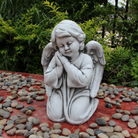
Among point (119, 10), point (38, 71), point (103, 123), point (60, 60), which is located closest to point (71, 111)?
point (103, 123)

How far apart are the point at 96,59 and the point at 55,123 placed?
0.97 metres

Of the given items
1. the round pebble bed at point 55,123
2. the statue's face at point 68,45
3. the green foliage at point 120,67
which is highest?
the statue's face at point 68,45

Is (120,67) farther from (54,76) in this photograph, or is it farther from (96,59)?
(54,76)

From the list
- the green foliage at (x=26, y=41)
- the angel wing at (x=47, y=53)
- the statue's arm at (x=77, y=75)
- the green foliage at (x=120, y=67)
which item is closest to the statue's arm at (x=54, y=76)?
the statue's arm at (x=77, y=75)

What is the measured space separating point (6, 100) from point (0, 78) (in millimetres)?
1206

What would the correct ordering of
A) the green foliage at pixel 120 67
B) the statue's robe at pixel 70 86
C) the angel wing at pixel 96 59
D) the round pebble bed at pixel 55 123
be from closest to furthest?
the round pebble bed at pixel 55 123
the statue's robe at pixel 70 86
the angel wing at pixel 96 59
the green foliage at pixel 120 67

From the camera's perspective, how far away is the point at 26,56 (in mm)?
4488

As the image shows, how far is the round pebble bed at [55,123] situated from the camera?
6.02ft

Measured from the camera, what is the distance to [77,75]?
1.92 meters

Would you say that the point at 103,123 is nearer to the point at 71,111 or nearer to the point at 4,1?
the point at 71,111

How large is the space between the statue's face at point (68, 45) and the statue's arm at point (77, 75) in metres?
0.13

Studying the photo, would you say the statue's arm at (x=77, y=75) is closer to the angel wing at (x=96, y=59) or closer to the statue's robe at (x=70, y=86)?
the statue's robe at (x=70, y=86)

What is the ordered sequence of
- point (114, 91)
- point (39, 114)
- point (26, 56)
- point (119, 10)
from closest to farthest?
1. point (39, 114)
2. point (114, 91)
3. point (26, 56)
4. point (119, 10)

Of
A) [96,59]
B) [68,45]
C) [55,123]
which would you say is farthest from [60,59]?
[55,123]
